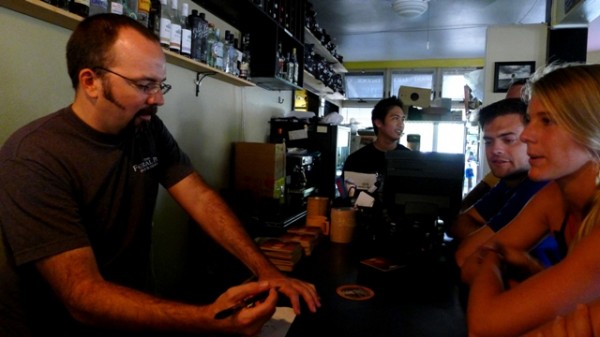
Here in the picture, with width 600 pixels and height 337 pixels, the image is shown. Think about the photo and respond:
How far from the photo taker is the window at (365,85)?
22.5 ft

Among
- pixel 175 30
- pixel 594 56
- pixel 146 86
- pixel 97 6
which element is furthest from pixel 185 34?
pixel 594 56

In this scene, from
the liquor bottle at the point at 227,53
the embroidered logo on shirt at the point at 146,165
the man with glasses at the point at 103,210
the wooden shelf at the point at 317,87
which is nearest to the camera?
the man with glasses at the point at 103,210

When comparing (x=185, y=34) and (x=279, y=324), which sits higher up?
(x=185, y=34)

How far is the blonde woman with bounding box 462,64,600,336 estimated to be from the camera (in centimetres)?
75

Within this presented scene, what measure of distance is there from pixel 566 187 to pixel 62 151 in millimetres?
1326

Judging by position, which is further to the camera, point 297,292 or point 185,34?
point 185,34

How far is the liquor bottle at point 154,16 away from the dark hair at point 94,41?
0.70m

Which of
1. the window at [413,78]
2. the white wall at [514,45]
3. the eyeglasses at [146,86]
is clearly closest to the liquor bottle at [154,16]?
the eyeglasses at [146,86]

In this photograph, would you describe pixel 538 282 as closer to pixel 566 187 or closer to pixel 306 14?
pixel 566 187

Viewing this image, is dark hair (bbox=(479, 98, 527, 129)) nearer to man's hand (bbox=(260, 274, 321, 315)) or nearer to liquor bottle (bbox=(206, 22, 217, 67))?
man's hand (bbox=(260, 274, 321, 315))

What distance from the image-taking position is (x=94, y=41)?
3.50ft

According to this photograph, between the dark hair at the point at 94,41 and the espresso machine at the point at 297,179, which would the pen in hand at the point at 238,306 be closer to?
the dark hair at the point at 94,41

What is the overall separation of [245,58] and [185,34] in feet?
2.67

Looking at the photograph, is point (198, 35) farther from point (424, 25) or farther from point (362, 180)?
point (424, 25)
